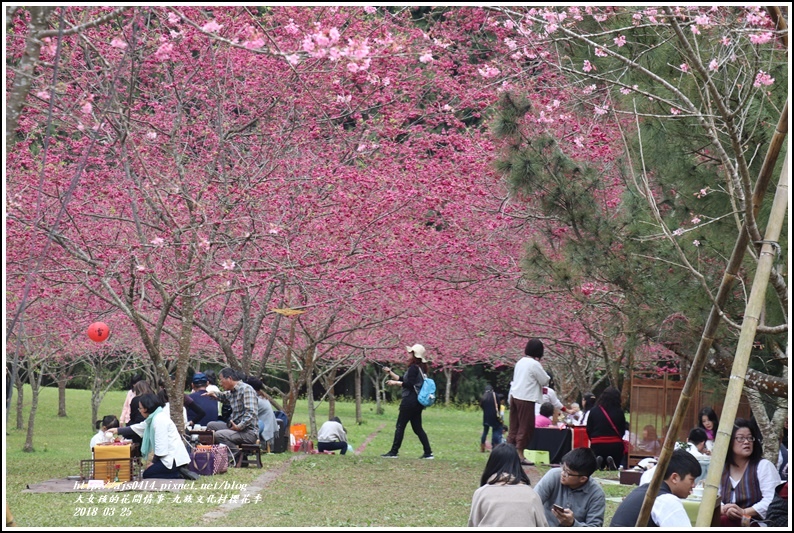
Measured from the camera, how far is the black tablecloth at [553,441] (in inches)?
531

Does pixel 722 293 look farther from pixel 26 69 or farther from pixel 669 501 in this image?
pixel 26 69

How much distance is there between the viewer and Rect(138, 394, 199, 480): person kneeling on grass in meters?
8.79

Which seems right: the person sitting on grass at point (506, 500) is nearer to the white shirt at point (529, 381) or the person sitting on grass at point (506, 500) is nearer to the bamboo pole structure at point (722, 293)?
the bamboo pole structure at point (722, 293)

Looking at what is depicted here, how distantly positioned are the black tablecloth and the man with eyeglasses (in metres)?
7.99

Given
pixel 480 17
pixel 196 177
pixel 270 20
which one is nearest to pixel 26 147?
pixel 196 177

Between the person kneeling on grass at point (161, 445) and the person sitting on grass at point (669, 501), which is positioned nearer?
the person sitting on grass at point (669, 501)

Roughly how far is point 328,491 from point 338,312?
5361 mm

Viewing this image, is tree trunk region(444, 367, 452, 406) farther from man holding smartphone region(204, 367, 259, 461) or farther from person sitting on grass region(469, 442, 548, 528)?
person sitting on grass region(469, 442, 548, 528)

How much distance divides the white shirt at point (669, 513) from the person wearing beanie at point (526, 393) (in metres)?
4.58

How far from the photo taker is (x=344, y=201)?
11.2m

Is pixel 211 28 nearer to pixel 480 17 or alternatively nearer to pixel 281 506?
pixel 281 506

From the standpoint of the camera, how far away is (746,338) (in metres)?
3.53

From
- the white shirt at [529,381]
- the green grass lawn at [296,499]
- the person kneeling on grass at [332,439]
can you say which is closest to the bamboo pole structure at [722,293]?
the green grass lawn at [296,499]

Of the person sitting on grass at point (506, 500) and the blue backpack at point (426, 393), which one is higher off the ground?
the blue backpack at point (426, 393)
